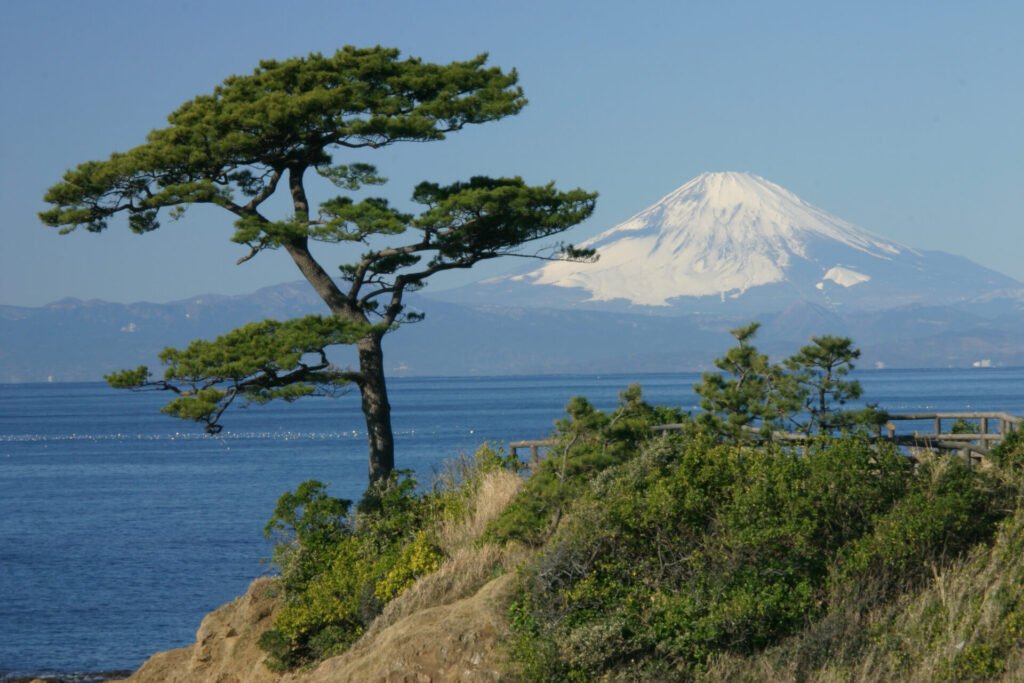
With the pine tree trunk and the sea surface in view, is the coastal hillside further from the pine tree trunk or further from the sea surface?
the sea surface

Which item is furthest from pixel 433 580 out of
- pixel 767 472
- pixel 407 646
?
pixel 767 472

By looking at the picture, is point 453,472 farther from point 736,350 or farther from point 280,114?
point 736,350

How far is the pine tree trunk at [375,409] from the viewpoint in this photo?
23547mm

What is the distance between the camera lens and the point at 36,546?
51.4m

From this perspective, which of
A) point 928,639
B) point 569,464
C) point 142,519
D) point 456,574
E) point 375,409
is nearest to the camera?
point 928,639

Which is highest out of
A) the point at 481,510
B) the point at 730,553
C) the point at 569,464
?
the point at 569,464

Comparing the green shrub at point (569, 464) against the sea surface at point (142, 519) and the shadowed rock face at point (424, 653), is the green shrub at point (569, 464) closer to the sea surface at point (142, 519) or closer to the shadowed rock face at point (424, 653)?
the shadowed rock face at point (424, 653)

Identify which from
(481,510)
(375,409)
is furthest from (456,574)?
(375,409)

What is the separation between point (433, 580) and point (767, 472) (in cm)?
459

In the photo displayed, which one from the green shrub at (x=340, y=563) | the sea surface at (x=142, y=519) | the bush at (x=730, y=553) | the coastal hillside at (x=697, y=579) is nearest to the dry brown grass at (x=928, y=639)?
the coastal hillside at (x=697, y=579)

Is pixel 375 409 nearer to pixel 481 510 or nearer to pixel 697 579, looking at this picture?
pixel 481 510

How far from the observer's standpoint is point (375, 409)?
23.9 meters

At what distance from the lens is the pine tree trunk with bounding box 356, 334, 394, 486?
23547 mm

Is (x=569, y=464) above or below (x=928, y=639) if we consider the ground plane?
above
